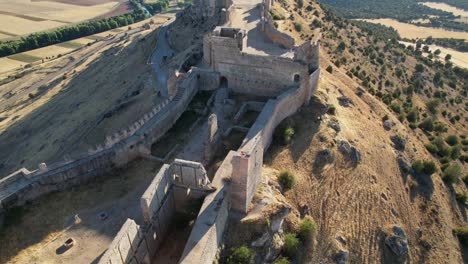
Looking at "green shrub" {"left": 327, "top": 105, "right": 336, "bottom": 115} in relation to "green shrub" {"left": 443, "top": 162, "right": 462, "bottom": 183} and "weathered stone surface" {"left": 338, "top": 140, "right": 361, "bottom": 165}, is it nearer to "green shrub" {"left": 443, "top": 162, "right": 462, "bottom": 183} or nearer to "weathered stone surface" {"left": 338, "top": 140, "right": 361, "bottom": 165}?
"weathered stone surface" {"left": 338, "top": 140, "right": 361, "bottom": 165}

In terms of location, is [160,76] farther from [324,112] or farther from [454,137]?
[454,137]

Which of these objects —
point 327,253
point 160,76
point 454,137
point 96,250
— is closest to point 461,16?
point 454,137

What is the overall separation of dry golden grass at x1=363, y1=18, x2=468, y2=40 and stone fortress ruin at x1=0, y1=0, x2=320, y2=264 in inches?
3776

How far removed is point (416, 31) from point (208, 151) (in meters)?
122

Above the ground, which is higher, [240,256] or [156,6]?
[240,256]

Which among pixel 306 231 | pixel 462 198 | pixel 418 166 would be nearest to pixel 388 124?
pixel 418 166

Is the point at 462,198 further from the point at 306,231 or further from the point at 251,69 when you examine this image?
the point at 251,69

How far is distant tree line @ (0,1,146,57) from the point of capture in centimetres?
9081

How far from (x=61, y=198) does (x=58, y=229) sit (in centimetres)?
273

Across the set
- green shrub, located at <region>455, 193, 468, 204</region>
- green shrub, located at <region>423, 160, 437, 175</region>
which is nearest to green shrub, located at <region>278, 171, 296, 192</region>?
green shrub, located at <region>423, 160, 437, 175</region>

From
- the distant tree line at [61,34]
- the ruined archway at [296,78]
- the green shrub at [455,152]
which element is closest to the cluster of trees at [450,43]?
the green shrub at [455,152]

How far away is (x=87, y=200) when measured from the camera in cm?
2428

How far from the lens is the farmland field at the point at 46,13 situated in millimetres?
106650

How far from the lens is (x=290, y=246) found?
22.2 m
